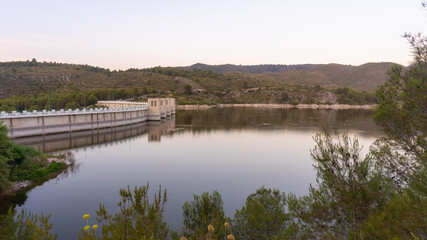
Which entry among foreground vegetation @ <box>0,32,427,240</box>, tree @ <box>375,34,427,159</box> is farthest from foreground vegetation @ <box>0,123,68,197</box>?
tree @ <box>375,34,427,159</box>

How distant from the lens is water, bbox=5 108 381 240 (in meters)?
20.9

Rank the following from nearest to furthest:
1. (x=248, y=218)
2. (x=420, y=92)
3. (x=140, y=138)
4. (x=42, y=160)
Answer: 1. (x=420, y=92)
2. (x=248, y=218)
3. (x=42, y=160)
4. (x=140, y=138)

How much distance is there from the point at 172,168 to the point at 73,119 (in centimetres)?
3614

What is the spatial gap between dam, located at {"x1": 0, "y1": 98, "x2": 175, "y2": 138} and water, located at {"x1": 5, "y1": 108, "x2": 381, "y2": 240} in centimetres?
255

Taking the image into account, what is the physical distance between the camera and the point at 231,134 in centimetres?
5788

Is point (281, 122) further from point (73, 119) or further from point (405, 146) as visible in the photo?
point (405, 146)

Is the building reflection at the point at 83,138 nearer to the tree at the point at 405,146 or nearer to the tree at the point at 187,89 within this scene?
the tree at the point at 405,146

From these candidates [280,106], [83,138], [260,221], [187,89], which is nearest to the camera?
[260,221]

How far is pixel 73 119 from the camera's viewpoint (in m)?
57.7

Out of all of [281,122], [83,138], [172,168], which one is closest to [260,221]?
[172,168]

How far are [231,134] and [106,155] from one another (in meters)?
26.8

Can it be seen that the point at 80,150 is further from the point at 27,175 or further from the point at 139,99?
the point at 139,99

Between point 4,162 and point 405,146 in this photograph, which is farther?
point 4,162

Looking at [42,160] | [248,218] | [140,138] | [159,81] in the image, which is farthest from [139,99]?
[248,218]
